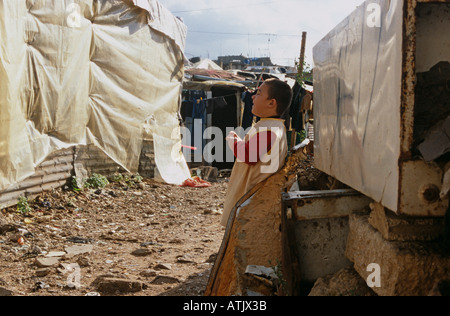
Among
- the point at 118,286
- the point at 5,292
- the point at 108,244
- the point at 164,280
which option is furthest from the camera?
the point at 108,244

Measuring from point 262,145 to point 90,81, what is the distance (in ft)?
15.7

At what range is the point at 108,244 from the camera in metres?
4.82

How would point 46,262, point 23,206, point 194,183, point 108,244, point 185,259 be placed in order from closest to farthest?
point 46,262
point 185,259
point 108,244
point 23,206
point 194,183

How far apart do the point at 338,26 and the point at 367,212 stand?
1013 mm

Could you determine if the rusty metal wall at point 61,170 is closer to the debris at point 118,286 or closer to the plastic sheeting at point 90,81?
the plastic sheeting at point 90,81

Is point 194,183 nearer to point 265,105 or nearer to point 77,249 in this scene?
point 77,249

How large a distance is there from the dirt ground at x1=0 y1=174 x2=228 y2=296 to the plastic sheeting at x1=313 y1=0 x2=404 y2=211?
1.76m

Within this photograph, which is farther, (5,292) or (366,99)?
(5,292)

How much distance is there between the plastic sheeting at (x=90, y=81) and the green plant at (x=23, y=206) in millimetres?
386

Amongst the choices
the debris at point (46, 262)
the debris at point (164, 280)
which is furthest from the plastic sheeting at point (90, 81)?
the debris at point (164, 280)

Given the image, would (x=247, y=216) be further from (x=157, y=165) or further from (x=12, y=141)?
(x=157, y=165)

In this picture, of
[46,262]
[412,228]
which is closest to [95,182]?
[46,262]

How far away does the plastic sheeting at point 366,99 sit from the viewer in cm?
154
